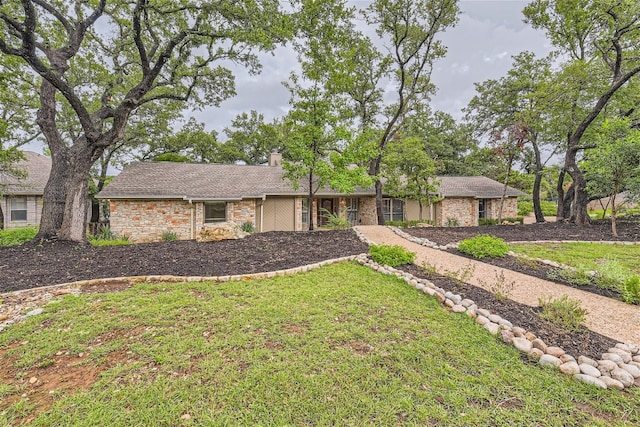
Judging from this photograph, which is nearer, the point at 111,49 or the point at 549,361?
the point at 549,361

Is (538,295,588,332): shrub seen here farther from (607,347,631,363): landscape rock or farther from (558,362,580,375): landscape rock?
(558,362,580,375): landscape rock

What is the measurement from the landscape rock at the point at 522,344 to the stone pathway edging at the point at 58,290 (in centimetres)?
409

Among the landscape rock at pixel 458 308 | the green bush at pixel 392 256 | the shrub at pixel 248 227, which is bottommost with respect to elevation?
the landscape rock at pixel 458 308

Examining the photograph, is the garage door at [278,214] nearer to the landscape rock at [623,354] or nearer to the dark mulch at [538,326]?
the dark mulch at [538,326]

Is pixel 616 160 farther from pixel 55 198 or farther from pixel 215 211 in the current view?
pixel 55 198

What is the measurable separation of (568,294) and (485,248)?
2603 mm

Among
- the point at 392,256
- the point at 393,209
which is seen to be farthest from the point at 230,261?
the point at 393,209

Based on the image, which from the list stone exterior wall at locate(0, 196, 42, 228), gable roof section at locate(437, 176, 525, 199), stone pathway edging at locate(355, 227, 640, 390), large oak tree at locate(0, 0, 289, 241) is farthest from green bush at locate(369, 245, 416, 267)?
stone exterior wall at locate(0, 196, 42, 228)

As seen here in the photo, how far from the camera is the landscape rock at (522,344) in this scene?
297 centimetres

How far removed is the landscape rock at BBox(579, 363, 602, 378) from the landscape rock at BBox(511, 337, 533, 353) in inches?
16.7

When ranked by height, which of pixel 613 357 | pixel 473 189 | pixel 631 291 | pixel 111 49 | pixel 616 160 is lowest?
pixel 613 357

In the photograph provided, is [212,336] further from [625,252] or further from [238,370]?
[625,252]

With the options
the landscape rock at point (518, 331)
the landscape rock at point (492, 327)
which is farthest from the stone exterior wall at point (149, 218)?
the landscape rock at point (518, 331)

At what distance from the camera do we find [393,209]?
17.3m
